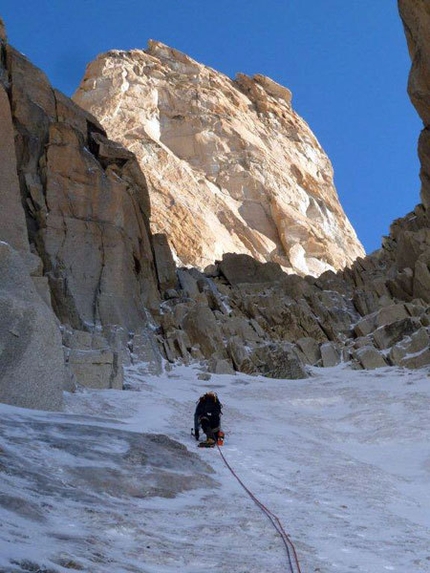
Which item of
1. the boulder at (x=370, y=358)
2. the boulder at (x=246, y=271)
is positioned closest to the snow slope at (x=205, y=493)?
the boulder at (x=370, y=358)

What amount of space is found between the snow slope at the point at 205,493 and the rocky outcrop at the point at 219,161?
162 feet

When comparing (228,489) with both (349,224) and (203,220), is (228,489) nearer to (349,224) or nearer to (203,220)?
(203,220)

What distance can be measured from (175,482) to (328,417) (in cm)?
1121

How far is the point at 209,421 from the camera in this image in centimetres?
1446

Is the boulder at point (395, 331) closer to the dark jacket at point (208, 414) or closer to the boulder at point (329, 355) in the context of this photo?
the boulder at point (329, 355)

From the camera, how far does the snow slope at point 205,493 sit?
6.24 meters

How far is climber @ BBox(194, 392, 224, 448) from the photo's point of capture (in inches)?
551

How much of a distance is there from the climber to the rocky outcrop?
49.7m

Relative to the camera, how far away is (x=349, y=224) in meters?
102

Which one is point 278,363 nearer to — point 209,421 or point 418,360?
point 418,360

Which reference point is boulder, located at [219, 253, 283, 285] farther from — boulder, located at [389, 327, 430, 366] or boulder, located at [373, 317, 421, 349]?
boulder, located at [389, 327, 430, 366]

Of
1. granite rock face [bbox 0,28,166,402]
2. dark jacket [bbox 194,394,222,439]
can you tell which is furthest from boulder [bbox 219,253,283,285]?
dark jacket [bbox 194,394,222,439]

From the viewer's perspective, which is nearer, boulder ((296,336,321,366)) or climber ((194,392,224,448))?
climber ((194,392,224,448))

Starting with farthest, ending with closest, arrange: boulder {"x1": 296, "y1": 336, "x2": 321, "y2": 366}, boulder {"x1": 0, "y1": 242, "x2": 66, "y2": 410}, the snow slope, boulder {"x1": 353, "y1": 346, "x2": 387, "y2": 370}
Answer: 1. boulder {"x1": 296, "y1": 336, "x2": 321, "y2": 366}
2. boulder {"x1": 353, "y1": 346, "x2": 387, "y2": 370}
3. boulder {"x1": 0, "y1": 242, "x2": 66, "y2": 410}
4. the snow slope
